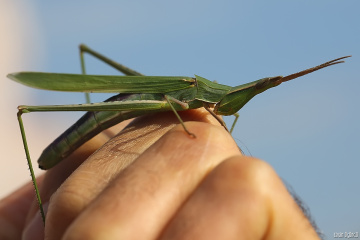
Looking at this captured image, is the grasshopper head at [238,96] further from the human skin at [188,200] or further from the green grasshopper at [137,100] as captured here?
the human skin at [188,200]

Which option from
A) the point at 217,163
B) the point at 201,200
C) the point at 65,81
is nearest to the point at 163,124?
the point at 65,81

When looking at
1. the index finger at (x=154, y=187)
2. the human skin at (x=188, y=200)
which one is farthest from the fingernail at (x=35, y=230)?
the index finger at (x=154, y=187)

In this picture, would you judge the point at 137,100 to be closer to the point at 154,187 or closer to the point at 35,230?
the point at 35,230

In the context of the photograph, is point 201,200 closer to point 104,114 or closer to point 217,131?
point 217,131

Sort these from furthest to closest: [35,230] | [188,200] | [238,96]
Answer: [238,96], [35,230], [188,200]

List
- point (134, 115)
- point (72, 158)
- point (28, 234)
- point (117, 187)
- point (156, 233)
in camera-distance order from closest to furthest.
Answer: point (156, 233) → point (117, 187) → point (28, 234) → point (134, 115) → point (72, 158)

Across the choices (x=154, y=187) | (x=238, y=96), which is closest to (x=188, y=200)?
(x=154, y=187)
